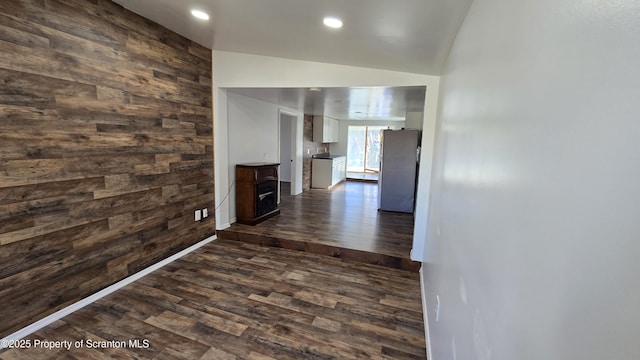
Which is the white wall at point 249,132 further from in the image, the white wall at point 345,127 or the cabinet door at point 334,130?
the white wall at point 345,127

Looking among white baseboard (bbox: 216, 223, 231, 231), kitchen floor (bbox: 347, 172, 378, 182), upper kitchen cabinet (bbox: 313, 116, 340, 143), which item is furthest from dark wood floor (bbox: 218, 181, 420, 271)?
kitchen floor (bbox: 347, 172, 378, 182)

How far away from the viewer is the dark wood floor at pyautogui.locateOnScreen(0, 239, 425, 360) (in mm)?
1978

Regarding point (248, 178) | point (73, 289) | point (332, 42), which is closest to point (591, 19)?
point (332, 42)

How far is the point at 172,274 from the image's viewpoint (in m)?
2.97

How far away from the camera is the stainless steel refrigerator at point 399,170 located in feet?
17.3

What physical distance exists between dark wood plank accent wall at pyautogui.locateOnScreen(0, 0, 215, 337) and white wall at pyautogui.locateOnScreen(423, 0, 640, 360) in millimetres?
2802

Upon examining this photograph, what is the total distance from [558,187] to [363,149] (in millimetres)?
9967

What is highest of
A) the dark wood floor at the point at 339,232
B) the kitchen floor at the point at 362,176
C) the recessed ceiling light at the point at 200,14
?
the recessed ceiling light at the point at 200,14

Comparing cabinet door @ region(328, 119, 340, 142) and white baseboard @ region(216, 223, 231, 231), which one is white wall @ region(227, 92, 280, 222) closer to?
white baseboard @ region(216, 223, 231, 231)

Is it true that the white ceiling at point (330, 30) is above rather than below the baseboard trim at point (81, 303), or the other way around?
above

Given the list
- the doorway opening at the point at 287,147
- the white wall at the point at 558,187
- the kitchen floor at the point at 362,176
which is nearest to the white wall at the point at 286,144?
the doorway opening at the point at 287,147

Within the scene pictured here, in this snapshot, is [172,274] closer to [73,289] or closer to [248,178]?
[73,289]

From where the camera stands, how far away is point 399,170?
211 inches

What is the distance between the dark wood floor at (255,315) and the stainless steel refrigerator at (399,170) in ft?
7.92
